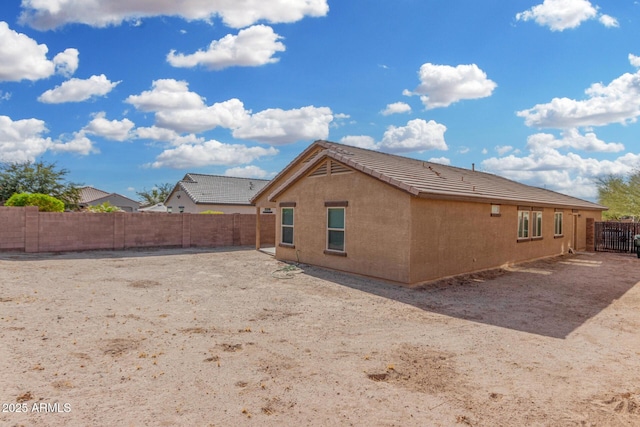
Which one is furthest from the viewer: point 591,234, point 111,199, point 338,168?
point 111,199

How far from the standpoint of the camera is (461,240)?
11656 millimetres

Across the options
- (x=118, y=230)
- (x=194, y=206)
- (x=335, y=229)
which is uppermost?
(x=194, y=206)

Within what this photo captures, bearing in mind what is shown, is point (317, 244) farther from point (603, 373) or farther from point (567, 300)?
point (603, 373)

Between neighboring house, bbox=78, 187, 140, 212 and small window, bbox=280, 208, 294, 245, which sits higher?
neighboring house, bbox=78, 187, 140, 212

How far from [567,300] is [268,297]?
697 centimetres

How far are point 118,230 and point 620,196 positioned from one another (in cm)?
4013

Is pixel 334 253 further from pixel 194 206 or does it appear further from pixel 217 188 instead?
pixel 217 188

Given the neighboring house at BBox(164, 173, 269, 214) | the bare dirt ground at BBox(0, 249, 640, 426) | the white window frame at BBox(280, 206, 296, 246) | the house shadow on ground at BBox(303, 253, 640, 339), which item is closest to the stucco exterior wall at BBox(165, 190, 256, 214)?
the neighboring house at BBox(164, 173, 269, 214)

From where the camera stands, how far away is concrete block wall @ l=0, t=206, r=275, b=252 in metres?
16.4

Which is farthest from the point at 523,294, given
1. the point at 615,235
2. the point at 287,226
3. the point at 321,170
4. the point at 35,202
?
the point at 35,202

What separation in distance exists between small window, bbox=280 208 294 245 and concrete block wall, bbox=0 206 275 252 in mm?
7599

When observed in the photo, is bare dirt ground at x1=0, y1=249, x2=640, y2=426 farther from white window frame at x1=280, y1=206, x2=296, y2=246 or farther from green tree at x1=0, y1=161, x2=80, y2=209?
green tree at x1=0, y1=161, x2=80, y2=209

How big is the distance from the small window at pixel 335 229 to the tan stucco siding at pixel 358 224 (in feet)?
0.67

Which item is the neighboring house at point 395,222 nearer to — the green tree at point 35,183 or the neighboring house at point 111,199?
the green tree at point 35,183
